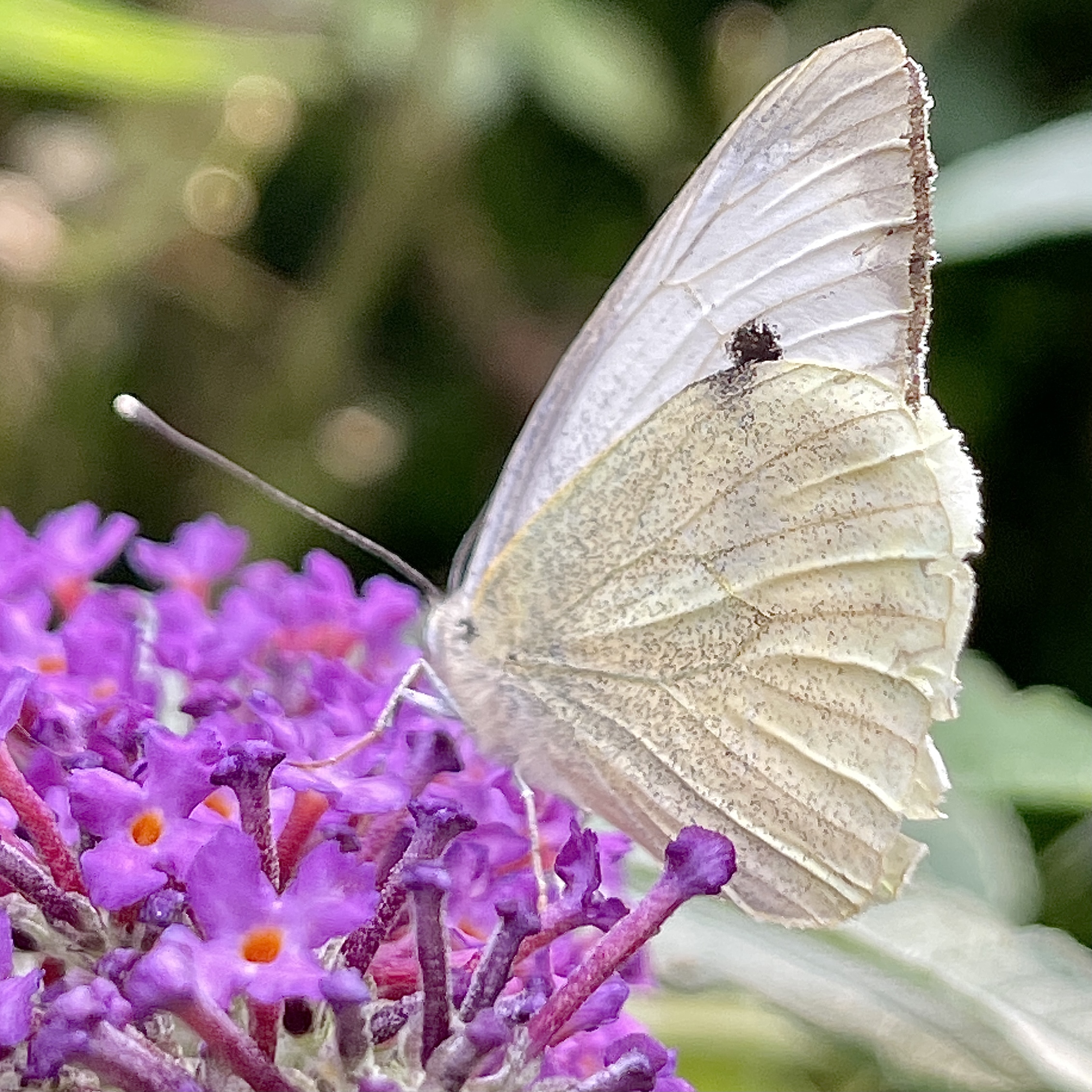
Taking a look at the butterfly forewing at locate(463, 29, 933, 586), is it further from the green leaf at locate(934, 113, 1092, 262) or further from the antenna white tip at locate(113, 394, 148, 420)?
the green leaf at locate(934, 113, 1092, 262)

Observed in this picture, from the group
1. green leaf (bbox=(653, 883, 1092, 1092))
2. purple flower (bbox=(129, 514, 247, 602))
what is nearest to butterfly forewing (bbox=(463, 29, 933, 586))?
purple flower (bbox=(129, 514, 247, 602))

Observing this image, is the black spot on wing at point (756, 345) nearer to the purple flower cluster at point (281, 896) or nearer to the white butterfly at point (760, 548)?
the white butterfly at point (760, 548)

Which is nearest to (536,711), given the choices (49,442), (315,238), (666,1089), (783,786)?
(783,786)

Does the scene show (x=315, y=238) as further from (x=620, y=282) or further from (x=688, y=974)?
(x=688, y=974)

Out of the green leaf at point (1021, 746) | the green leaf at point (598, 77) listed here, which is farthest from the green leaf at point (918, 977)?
the green leaf at point (598, 77)

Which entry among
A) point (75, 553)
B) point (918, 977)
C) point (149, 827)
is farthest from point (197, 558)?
point (918, 977)

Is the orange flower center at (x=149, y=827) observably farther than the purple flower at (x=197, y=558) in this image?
No

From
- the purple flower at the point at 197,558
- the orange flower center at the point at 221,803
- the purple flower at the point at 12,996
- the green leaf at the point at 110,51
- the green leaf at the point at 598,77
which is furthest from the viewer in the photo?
the green leaf at the point at 598,77
